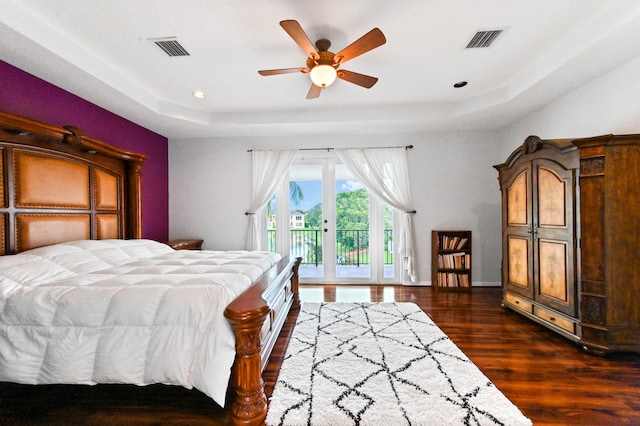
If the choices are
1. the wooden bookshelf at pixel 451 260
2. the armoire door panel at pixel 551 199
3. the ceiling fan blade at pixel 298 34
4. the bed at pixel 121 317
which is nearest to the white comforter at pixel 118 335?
the bed at pixel 121 317

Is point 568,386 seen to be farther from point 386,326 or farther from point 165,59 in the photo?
point 165,59

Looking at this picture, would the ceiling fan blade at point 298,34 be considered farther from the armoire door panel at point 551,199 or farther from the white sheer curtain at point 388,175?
the armoire door panel at point 551,199

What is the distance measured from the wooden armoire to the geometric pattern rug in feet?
3.63

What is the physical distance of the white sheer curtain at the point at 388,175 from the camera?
421 centimetres

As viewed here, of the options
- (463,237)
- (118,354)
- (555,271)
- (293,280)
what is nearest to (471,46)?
(555,271)

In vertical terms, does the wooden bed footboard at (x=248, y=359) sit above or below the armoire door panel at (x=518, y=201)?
Answer: below

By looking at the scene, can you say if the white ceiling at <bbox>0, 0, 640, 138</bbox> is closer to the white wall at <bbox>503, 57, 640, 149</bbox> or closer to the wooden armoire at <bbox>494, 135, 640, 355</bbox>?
the white wall at <bbox>503, 57, 640, 149</bbox>

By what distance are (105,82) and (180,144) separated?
6.08 ft

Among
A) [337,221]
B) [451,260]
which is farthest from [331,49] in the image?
[451,260]

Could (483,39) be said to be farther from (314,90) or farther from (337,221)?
(337,221)

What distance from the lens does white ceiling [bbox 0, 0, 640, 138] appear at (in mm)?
1910

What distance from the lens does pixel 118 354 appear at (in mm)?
1374

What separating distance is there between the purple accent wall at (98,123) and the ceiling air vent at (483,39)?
13.0 feet

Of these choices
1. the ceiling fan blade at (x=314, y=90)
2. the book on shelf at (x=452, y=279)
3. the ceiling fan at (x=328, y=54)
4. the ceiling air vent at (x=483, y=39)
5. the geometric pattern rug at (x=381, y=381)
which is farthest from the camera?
the book on shelf at (x=452, y=279)
